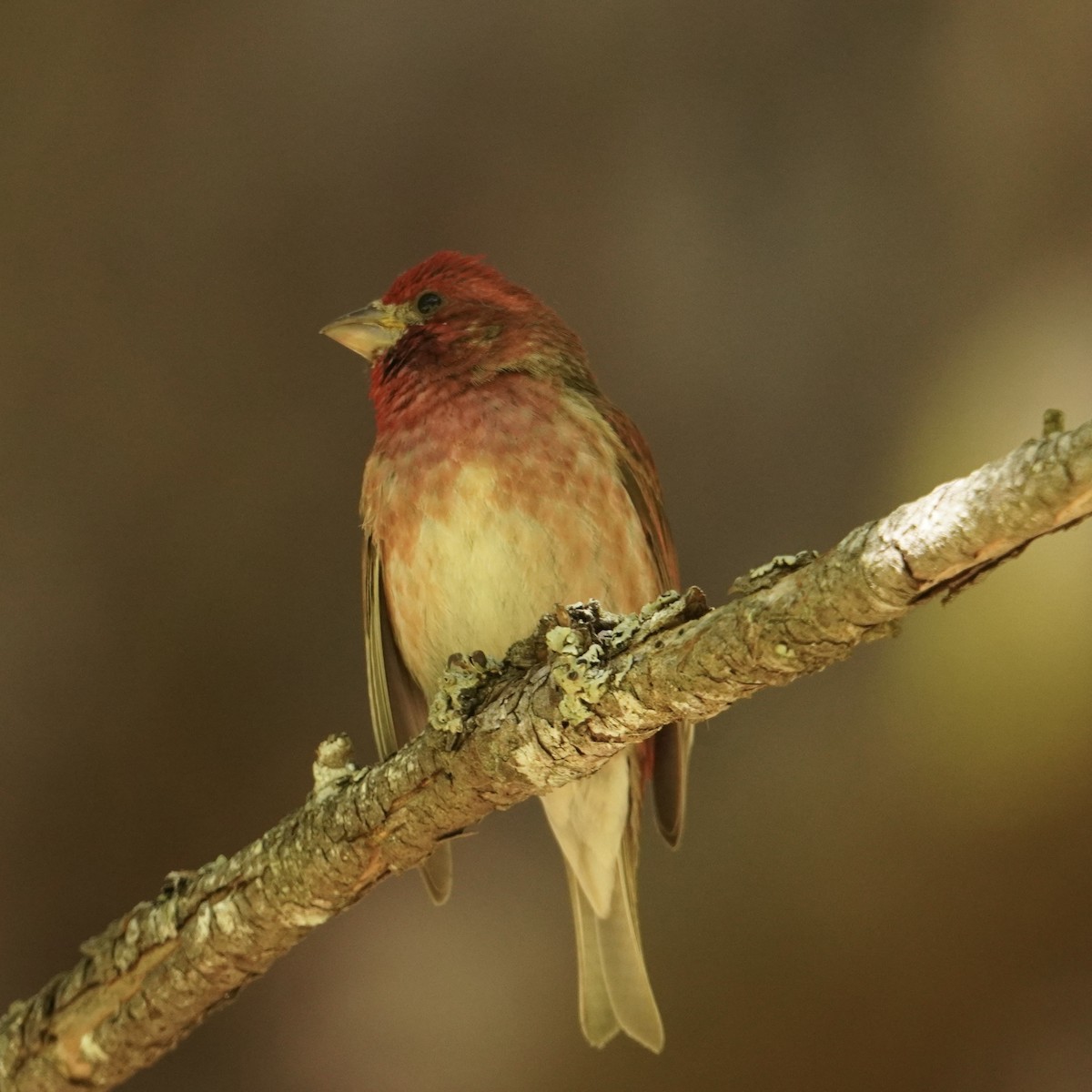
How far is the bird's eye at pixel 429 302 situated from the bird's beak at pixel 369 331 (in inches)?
1.8

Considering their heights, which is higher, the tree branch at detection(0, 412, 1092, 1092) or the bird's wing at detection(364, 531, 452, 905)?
the bird's wing at detection(364, 531, 452, 905)

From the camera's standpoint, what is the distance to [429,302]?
95.0 inches

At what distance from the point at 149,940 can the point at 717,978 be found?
1.62 meters

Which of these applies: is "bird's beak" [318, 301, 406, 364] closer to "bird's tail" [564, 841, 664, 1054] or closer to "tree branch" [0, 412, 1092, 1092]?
"tree branch" [0, 412, 1092, 1092]

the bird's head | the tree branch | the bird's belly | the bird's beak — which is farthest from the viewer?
the bird's beak

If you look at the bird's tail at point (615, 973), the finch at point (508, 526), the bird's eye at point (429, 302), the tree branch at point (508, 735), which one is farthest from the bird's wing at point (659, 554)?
the tree branch at point (508, 735)

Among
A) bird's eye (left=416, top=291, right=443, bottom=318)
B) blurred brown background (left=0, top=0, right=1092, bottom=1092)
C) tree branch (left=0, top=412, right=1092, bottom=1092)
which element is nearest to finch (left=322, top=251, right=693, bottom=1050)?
bird's eye (left=416, top=291, right=443, bottom=318)

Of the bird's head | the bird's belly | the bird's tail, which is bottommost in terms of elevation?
the bird's tail

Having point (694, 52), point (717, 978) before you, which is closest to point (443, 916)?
point (717, 978)

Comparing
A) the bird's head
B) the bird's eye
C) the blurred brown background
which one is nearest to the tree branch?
the bird's head

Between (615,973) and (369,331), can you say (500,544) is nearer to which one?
(369,331)

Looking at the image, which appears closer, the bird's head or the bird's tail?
the bird's head

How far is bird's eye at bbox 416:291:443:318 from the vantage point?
241 cm

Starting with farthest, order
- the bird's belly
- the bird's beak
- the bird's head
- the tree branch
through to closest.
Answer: the bird's beak
the bird's head
the bird's belly
the tree branch
